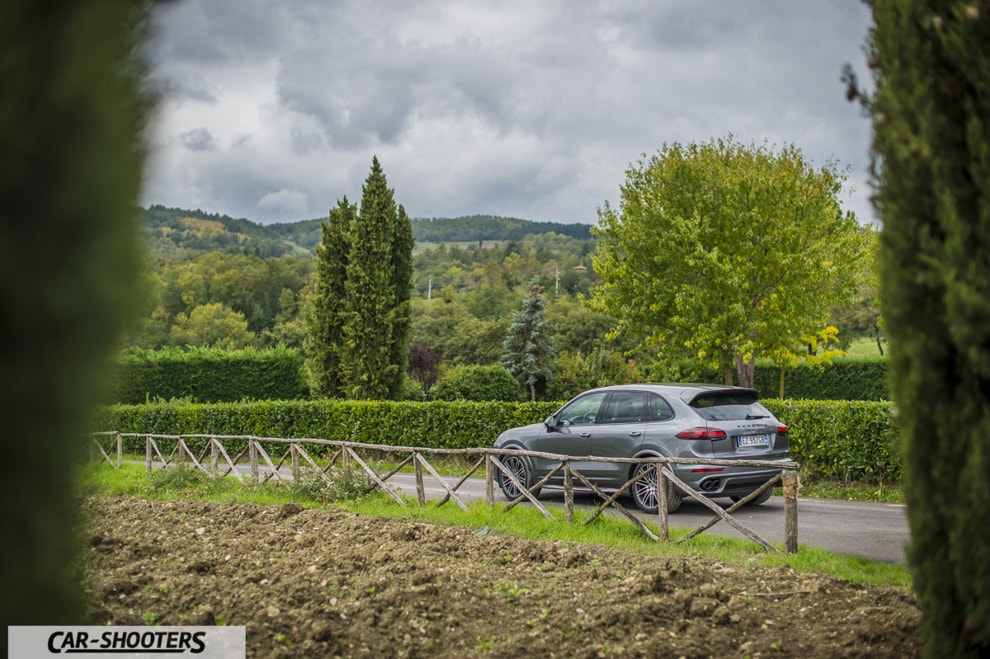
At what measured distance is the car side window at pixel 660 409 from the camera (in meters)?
10.6

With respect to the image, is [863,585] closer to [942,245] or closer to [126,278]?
[942,245]

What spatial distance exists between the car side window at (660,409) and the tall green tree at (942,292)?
7586mm

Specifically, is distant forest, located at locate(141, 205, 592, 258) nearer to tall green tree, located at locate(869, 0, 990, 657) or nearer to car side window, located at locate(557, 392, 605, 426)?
car side window, located at locate(557, 392, 605, 426)

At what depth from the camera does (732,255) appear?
71.3ft

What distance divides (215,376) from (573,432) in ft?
81.0

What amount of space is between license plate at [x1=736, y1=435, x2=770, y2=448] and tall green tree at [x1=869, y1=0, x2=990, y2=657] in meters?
7.57

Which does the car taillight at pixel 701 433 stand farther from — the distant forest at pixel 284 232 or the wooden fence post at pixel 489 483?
the distant forest at pixel 284 232

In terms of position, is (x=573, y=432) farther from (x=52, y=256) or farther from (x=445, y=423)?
(x=52, y=256)

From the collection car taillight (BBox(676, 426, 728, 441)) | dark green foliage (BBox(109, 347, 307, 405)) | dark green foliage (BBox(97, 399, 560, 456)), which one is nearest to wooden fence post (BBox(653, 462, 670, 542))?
car taillight (BBox(676, 426, 728, 441))

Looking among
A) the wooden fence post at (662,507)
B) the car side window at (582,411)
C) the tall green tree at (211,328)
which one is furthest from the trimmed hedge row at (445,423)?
the tall green tree at (211,328)

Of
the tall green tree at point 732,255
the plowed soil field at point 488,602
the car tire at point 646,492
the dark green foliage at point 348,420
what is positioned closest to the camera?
the plowed soil field at point 488,602

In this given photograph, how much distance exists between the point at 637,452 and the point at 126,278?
9.54 metres

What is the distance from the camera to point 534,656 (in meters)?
4.41

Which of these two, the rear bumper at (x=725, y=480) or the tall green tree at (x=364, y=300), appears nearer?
the rear bumper at (x=725, y=480)
